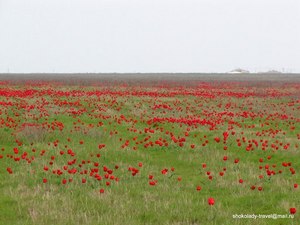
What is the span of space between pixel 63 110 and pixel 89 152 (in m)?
9.20

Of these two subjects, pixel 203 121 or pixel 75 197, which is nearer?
pixel 75 197

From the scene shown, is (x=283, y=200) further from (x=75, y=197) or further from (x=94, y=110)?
(x=94, y=110)

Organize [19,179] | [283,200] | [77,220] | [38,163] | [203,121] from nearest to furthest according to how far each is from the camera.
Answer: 1. [77,220]
2. [283,200]
3. [19,179]
4. [38,163]
5. [203,121]

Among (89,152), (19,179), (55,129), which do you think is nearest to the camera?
(19,179)

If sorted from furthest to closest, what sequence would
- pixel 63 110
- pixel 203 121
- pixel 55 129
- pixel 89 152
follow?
pixel 63 110
pixel 203 121
pixel 55 129
pixel 89 152

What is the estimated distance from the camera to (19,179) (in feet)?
31.6

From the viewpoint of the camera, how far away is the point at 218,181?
9.68 metres

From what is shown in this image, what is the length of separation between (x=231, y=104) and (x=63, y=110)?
11.1m

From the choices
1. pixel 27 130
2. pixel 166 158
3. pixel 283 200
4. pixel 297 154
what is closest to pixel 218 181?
pixel 283 200

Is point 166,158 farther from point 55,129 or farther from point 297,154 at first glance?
point 55,129

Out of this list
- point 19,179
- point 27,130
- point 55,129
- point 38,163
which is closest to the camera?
point 19,179

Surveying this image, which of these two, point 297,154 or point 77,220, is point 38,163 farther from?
point 297,154

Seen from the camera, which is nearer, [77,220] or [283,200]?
[77,220]

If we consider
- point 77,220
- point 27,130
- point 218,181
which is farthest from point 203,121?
point 77,220
